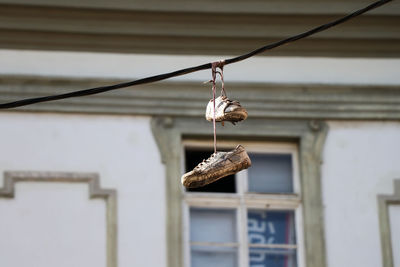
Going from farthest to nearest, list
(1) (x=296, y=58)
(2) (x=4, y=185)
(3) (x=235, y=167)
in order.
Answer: (1) (x=296, y=58)
(2) (x=4, y=185)
(3) (x=235, y=167)

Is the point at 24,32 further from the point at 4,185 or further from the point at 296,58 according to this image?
the point at 296,58

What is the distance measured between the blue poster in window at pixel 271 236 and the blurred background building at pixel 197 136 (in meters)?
0.01

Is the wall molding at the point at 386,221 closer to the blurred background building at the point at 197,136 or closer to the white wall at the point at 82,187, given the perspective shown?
the blurred background building at the point at 197,136

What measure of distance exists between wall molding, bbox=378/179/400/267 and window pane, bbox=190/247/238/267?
1.17 m

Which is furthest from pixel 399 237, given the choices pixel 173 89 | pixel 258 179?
pixel 173 89

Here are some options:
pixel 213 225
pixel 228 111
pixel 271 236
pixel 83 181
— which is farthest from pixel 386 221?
pixel 228 111

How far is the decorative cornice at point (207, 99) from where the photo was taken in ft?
36.9

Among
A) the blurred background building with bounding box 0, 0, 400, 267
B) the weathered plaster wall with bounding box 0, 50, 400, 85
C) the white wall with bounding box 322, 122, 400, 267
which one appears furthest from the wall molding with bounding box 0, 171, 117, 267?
the white wall with bounding box 322, 122, 400, 267

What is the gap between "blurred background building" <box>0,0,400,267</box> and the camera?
1096 centimetres

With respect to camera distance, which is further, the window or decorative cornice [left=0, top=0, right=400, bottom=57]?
decorative cornice [left=0, top=0, right=400, bottom=57]

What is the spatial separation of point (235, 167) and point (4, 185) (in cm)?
271

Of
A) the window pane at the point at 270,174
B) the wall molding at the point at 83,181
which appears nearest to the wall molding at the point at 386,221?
the window pane at the point at 270,174

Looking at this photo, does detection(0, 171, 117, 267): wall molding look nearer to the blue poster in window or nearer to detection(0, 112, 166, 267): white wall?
detection(0, 112, 166, 267): white wall

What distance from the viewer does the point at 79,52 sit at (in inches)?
450
